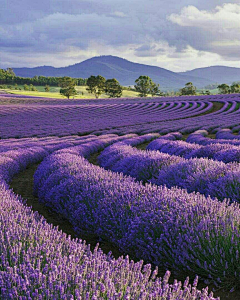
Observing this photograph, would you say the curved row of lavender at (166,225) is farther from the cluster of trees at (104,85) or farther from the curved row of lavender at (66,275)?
the cluster of trees at (104,85)

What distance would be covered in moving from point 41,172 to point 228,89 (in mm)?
86003

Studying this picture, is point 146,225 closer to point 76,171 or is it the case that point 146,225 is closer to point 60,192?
point 60,192

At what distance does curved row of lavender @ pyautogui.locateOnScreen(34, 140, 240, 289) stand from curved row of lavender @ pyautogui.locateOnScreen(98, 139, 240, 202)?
33.0 inches

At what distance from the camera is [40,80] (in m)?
117

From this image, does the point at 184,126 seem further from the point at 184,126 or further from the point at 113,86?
the point at 113,86

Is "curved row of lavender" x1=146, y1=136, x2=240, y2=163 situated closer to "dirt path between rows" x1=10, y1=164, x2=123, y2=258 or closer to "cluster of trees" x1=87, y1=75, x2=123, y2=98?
"dirt path between rows" x1=10, y1=164, x2=123, y2=258

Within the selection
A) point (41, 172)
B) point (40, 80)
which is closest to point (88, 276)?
point (41, 172)

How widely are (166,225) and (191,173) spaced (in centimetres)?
188

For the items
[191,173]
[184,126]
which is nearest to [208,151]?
[191,173]

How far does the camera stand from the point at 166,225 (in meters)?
2.78

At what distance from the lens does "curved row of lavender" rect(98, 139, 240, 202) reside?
387 centimetres

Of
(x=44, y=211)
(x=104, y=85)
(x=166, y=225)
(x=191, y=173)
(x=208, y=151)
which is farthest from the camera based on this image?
(x=104, y=85)

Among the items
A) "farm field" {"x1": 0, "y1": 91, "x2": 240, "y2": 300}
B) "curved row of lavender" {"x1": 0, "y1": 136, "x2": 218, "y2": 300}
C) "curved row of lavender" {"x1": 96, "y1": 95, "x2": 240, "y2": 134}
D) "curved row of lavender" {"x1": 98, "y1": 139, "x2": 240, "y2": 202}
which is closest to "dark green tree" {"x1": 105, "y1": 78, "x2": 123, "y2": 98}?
"curved row of lavender" {"x1": 96, "y1": 95, "x2": 240, "y2": 134}

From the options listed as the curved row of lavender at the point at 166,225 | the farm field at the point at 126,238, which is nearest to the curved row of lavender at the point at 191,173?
the farm field at the point at 126,238
